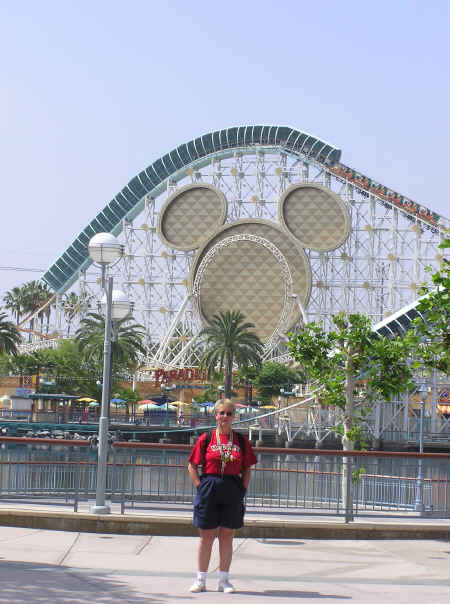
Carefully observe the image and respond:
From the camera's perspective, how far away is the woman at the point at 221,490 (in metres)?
10.1

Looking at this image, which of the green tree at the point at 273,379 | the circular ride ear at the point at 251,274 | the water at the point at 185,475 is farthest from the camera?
the circular ride ear at the point at 251,274

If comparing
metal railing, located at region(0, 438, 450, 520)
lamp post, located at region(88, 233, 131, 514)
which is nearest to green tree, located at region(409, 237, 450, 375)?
metal railing, located at region(0, 438, 450, 520)

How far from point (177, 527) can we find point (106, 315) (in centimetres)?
485

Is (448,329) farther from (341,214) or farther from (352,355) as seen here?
(341,214)

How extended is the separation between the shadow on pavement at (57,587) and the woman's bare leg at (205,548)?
711 millimetres

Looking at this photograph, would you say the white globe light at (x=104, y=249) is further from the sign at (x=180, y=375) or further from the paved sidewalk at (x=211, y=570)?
the sign at (x=180, y=375)

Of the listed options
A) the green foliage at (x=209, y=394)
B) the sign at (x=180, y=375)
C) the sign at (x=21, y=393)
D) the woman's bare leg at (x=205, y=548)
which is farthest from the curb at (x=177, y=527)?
the sign at (x=180, y=375)

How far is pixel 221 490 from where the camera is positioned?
33.4 ft

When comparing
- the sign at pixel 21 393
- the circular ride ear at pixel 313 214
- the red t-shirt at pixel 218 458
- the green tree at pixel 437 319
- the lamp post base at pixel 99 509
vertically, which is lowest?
the lamp post base at pixel 99 509

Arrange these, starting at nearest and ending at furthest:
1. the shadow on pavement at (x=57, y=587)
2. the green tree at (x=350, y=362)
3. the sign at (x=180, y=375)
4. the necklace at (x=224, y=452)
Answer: the shadow on pavement at (x=57, y=587) < the necklace at (x=224, y=452) < the green tree at (x=350, y=362) < the sign at (x=180, y=375)

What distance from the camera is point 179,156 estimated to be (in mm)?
101812

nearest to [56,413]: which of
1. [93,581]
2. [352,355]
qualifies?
[352,355]

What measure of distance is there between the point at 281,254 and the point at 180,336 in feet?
42.2

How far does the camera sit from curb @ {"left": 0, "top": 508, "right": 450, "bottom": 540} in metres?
14.5
